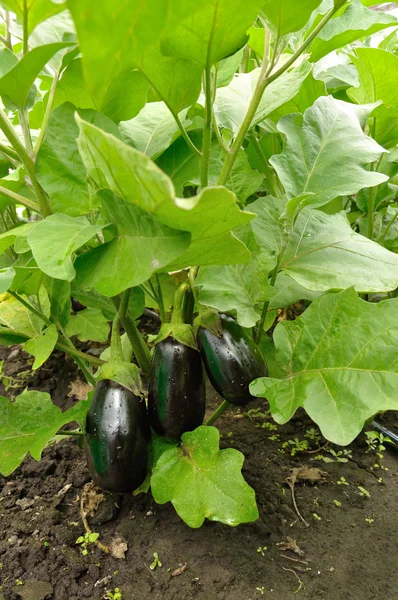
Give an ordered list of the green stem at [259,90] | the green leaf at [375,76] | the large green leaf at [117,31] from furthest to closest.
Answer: the green leaf at [375,76] → the green stem at [259,90] → the large green leaf at [117,31]

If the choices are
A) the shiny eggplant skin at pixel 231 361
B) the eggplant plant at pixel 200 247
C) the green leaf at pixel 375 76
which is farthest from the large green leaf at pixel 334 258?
the green leaf at pixel 375 76

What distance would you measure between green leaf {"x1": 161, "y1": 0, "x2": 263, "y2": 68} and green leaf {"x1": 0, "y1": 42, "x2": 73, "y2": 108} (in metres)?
0.12

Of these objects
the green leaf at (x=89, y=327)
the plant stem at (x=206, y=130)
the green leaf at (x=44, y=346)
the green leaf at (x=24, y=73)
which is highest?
the green leaf at (x=24, y=73)

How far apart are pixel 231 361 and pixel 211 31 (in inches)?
17.1

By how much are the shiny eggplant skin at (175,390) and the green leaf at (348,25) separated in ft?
1.76

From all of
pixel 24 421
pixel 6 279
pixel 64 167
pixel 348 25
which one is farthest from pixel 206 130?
pixel 24 421

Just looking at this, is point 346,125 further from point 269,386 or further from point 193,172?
point 269,386

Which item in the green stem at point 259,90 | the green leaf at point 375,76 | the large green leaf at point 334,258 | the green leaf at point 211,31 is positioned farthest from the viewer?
the green leaf at point 375,76

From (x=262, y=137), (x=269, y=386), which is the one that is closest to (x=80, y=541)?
(x=269, y=386)

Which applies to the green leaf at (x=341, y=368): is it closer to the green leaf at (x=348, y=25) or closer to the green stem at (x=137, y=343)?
the green stem at (x=137, y=343)

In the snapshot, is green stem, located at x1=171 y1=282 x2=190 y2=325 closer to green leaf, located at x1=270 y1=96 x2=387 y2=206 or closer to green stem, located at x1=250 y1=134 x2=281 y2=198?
green leaf, located at x1=270 y1=96 x2=387 y2=206

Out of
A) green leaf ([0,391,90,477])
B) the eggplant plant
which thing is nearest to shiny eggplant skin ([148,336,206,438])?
the eggplant plant

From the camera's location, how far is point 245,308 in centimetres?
76

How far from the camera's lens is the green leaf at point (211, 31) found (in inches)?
21.0
